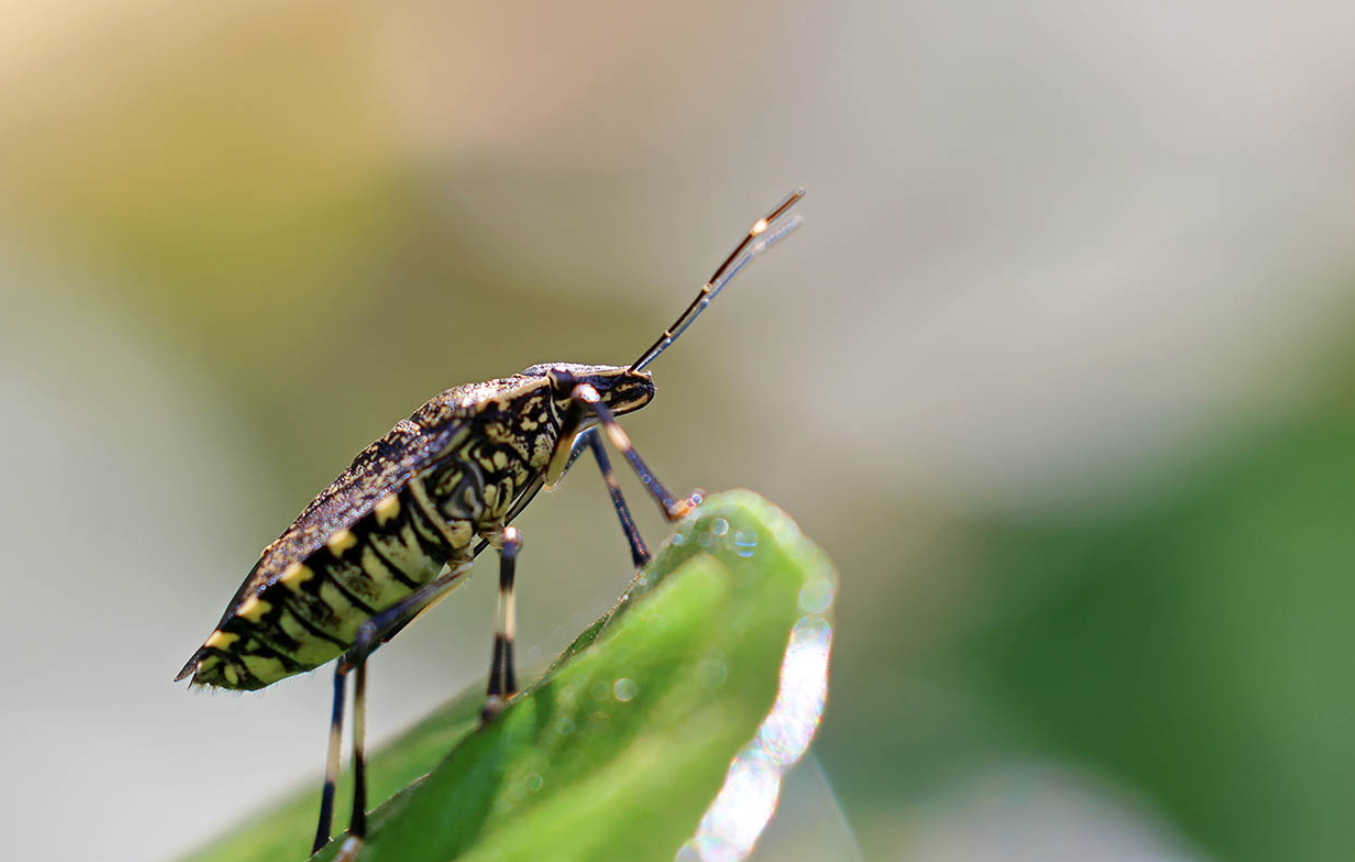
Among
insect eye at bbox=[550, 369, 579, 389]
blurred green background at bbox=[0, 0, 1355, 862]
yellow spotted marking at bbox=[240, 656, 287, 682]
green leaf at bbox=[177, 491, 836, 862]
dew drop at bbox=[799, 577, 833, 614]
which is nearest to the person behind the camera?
green leaf at bbox=[177, 491, 836, 862]

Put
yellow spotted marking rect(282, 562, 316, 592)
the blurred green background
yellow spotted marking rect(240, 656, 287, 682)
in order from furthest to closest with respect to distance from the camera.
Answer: the blurred green background
yellow spotted marking rect(240, 656, 287, 682)
yellow spotted marking rect(282, 562, 316, 592)

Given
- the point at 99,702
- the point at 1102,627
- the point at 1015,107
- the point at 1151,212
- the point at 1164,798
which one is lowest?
the point at 1164,798

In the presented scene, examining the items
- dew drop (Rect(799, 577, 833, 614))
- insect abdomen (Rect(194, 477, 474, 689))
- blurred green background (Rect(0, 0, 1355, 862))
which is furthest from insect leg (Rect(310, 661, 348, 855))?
blurred green background (Rect(0, 0, 1355, 862))

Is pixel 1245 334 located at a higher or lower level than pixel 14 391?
lower

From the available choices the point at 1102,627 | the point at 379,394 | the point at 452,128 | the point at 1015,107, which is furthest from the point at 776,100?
the point at 1102,627

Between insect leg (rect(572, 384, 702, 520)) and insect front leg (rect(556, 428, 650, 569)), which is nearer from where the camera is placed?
insect leg (rect(572, 384, 702, 520))

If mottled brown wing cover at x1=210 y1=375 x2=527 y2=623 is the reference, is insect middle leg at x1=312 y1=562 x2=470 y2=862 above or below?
below

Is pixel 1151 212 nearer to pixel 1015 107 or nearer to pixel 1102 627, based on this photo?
pixel 1015 107

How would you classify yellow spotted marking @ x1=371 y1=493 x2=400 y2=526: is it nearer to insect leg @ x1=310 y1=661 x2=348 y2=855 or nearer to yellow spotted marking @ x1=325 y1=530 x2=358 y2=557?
yellow spotted marking @ x1=325 y1=530 x2=358 y2=557
